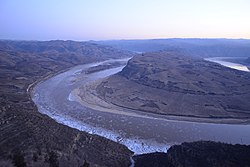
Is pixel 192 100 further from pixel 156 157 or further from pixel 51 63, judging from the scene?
pixel 51 63

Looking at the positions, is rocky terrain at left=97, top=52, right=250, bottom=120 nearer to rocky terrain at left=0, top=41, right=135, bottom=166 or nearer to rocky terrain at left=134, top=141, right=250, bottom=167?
rocky terrain at left=134, top=141, right=250, bottom=167

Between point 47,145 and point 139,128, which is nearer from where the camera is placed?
point 47,145

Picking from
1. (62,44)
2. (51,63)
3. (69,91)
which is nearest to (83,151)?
(69,91)

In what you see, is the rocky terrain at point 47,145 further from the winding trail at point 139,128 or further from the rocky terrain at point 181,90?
the rocky terrain at point 181,90

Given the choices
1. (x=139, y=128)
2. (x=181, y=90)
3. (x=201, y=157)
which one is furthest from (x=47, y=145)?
(x=181, y=90)

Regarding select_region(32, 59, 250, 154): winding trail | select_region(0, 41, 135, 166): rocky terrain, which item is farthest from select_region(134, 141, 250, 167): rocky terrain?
select_region(32, 59, 250, 154): winding trail

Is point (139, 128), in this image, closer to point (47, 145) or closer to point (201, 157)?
point (201, 157)
